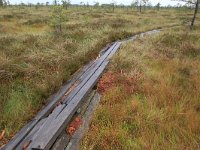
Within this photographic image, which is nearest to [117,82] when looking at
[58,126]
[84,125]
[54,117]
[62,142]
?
[84,125]

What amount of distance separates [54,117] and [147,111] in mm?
2120

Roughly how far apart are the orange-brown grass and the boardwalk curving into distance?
0.54m

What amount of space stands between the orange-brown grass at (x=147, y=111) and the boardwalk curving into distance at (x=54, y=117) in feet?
1.76

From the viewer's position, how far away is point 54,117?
529cm

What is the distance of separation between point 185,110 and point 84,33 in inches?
554

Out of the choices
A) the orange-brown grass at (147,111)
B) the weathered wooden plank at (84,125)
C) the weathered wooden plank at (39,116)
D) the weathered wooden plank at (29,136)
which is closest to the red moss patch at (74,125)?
the weathered wooden plank at (84,125)

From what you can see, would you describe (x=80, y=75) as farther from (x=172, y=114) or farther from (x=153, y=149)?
(x=153, y=149)

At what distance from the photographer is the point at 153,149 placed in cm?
423

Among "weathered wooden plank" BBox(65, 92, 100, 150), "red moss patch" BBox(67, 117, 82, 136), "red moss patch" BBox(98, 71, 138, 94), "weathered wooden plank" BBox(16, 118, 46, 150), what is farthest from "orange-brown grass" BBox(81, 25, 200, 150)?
"weathered wooden plank" BBox(16, 118, 46, 150)

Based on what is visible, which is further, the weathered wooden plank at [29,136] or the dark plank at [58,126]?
the weathered wooden plank at [29,136]

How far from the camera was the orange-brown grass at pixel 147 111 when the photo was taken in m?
4.48

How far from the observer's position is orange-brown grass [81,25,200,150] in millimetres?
4484

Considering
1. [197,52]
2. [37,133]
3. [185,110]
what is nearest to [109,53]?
[197,52]

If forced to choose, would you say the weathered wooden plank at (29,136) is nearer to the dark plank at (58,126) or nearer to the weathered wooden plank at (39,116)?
the weathered wooden plank at (39,116)
